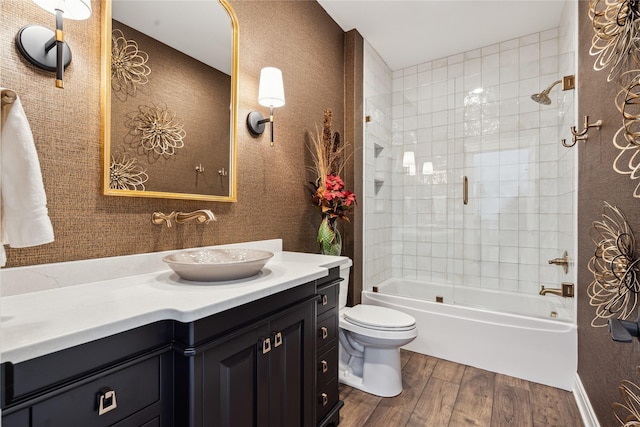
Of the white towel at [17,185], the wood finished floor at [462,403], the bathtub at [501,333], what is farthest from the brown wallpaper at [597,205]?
the white towel at [17,185]

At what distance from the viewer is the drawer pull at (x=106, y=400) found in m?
0.70

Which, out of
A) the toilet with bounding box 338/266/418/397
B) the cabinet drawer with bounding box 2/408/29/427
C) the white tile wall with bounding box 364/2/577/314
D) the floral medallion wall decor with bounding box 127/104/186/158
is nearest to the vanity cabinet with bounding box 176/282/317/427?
the cabinet drawer with bounding box 2/408/29/427

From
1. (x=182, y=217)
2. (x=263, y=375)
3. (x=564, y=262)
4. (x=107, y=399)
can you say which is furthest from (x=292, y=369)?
(x=564, y=262)

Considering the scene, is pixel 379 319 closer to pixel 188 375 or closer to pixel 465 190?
pixel 188 375

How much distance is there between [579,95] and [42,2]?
2.62 metres

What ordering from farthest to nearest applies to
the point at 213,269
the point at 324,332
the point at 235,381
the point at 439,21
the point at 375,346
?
1. the point at 439,21
2. the point at 375,346
3. the point at 324,332
4. the point at 213,269
5. the point at 235,381

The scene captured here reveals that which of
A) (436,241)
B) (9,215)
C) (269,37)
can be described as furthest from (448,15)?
(9,215)

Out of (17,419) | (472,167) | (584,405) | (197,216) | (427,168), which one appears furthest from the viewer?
(427,168)

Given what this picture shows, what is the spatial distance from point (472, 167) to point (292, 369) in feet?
8.29

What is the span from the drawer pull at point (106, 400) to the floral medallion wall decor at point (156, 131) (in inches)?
35.1

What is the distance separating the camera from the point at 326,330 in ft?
5.07

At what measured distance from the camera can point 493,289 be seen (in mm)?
2814

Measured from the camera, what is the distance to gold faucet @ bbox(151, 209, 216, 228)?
4.24ft

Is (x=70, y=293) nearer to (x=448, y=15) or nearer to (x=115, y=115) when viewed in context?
(x=115, y=115)
